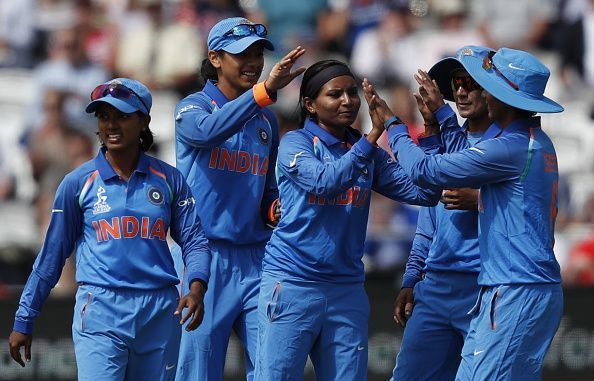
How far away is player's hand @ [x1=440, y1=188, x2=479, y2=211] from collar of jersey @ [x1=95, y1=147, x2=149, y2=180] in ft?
4.70

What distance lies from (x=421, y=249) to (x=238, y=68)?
1.33 meters

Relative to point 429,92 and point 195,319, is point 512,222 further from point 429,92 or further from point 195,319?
point 195,319

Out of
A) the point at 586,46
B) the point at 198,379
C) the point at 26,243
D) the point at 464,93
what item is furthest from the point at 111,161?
the point at 586,46

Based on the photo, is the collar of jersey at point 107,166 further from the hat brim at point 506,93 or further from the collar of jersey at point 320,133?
the hat brim at point 506,93

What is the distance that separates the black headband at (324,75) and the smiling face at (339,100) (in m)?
0.02

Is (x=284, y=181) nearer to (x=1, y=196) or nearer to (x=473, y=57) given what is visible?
(x=473, y=57)

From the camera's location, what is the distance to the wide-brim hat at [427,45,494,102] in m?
5.88

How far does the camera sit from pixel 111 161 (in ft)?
19.0

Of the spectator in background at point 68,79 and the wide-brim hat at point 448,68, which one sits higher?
the wide-brim hat at point 448,68

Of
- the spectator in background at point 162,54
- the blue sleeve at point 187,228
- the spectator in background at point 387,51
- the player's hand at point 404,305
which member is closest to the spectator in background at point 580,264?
the spectator in background at point 387,51

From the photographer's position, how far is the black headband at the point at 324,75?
5.97 metres

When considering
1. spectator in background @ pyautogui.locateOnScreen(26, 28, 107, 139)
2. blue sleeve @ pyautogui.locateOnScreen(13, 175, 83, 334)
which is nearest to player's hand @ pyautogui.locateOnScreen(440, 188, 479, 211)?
blue sleeve @ pyautogui.locateOnScreen(13, 175, 83, 334)

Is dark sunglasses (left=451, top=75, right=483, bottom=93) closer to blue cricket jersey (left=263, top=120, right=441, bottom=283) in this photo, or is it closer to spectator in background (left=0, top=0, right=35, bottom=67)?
blue cricket jersey (left=263, top=120, right=441, bottom=283)

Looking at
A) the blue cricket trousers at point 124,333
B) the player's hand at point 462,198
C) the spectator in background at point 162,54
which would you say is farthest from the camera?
the spectator in background at point 162,54
